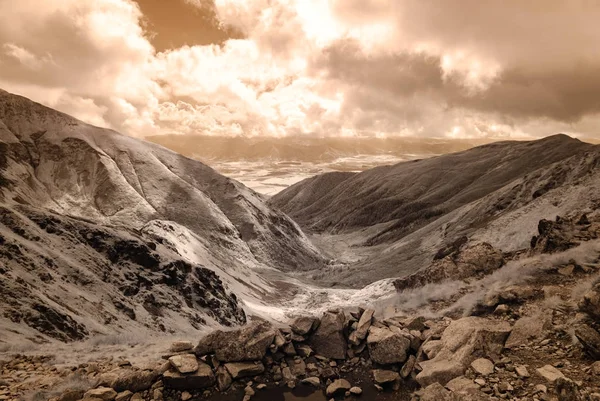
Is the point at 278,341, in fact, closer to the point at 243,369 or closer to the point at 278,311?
the point at 243,369

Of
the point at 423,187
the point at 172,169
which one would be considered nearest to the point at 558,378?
the point at 172,169

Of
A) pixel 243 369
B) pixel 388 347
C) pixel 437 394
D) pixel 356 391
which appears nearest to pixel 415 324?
pixel 388 347

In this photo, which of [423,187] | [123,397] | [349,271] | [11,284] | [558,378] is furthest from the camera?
[423,187]

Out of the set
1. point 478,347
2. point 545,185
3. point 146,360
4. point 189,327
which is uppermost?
point 545,185

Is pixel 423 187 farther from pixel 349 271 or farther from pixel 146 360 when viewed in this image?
pixel 146 360

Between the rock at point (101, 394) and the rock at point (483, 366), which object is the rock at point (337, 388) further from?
the rock at point (101, 394)

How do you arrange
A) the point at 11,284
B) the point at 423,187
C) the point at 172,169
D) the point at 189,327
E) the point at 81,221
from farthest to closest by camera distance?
the point at 423,187, the point at 172,169, the point at 81,221, the point at 189,327, the point at 11,284
